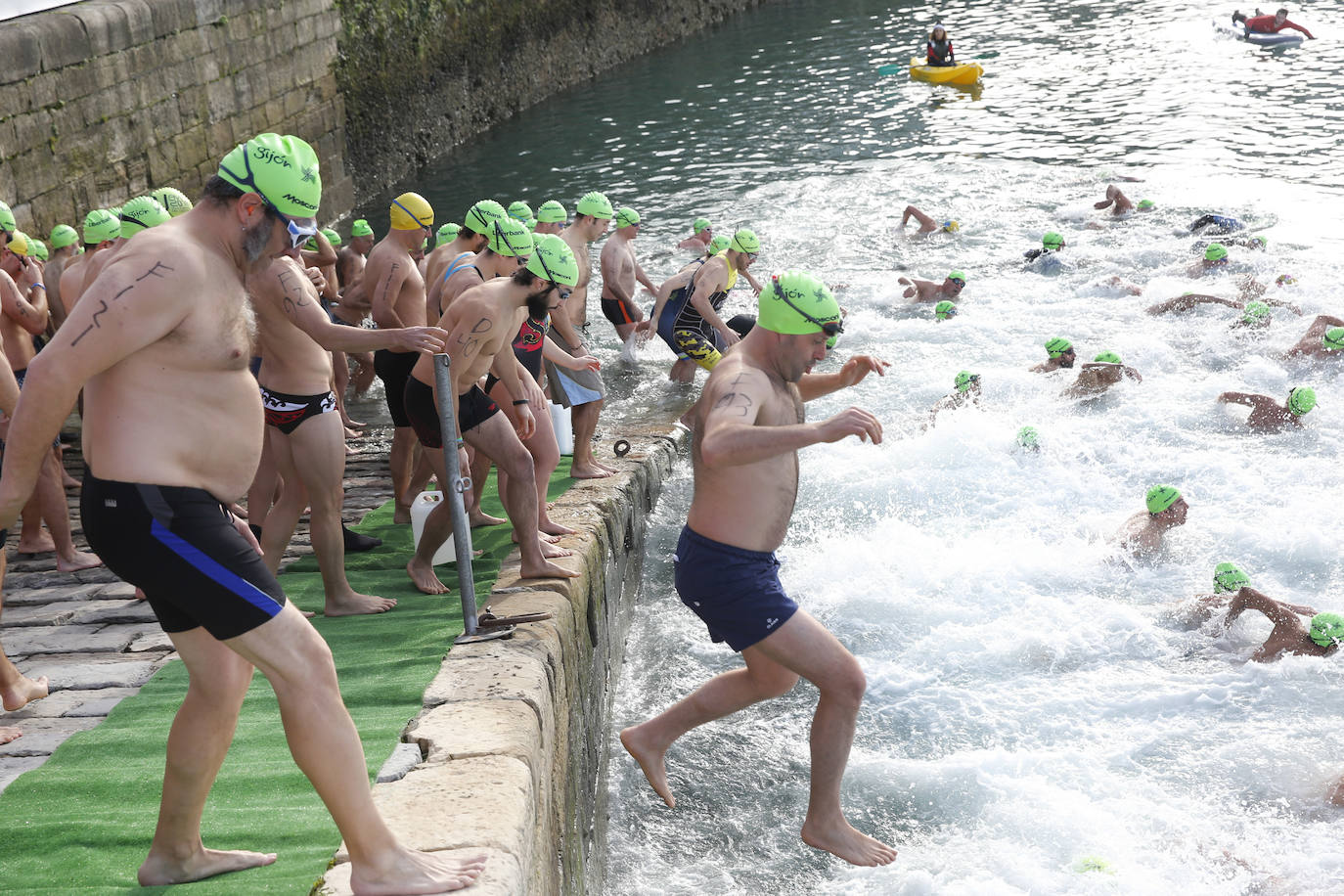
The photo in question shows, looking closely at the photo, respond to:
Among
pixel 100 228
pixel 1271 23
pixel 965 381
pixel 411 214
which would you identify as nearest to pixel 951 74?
pixel 1271 23

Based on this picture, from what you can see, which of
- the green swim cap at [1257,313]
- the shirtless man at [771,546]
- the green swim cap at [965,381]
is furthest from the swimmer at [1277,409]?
the shirtless man at [771,546]

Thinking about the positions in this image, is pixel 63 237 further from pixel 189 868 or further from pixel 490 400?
pixel 189 868

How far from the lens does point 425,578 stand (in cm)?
622

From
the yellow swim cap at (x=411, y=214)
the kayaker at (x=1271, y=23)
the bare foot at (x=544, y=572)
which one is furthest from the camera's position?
the kayaker at (x=1271, y=23)

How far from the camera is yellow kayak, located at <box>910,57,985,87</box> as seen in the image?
25.8 metres

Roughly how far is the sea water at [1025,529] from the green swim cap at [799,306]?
8.79ft

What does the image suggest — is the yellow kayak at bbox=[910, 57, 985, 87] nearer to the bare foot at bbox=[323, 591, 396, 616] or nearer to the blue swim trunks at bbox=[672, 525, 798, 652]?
the bare foot at bbox=[323, 591, 396, 616]

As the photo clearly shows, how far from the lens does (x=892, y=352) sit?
1305cm

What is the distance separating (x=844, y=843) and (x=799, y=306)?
6.99ft

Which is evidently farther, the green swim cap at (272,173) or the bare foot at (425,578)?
the bare foot at (425,578)

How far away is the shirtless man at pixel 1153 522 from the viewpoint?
323 inches

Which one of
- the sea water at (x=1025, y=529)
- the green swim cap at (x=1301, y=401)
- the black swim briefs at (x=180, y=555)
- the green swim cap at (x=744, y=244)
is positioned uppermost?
the black swim briefs at (x=180, y=555)

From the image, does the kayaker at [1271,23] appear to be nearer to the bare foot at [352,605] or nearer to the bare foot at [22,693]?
the bare foot at [352,605]

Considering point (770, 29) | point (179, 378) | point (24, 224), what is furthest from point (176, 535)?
point (770, 29)
